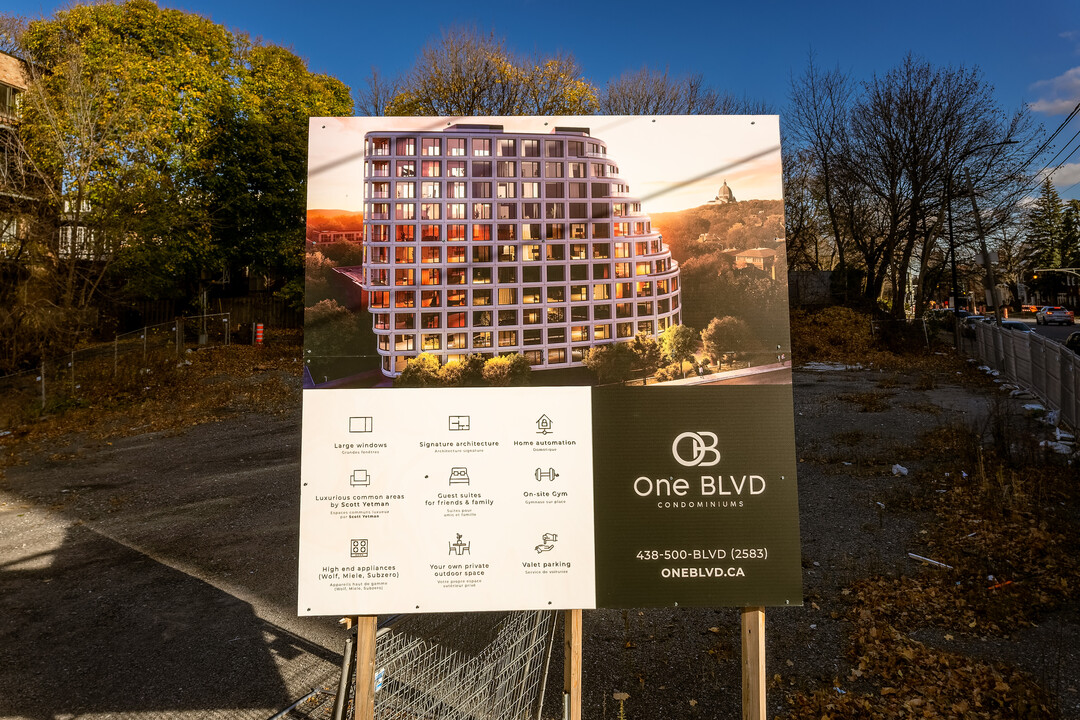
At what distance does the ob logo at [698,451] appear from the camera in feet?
7.72

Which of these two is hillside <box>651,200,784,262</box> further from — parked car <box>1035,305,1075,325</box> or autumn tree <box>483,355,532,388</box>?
parked car <box>1035,305,1075,325</box>

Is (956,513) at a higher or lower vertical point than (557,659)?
higher

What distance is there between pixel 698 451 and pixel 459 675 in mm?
1961

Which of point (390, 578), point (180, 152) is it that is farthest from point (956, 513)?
point (180, 152)

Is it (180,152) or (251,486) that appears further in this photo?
(180,152)

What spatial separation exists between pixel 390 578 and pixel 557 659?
2.29 metres

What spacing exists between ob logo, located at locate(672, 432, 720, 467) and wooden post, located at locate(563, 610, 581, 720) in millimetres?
798

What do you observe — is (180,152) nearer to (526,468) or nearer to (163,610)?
(163,610)

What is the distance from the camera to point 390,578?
2.30 m

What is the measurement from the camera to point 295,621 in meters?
4.59

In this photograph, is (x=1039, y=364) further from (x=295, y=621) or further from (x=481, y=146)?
(x=295, y=621)

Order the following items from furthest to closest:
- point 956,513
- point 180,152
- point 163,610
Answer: point 180,152, point 956,513, point 163,610

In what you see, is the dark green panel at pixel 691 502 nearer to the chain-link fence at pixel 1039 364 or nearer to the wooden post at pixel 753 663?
the wooden post at pixel 753 663

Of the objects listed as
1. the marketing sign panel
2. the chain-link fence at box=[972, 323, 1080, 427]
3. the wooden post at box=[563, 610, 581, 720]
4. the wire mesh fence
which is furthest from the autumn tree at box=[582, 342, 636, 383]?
the chain-link fence at box=[972, 323, 1080, 427]
